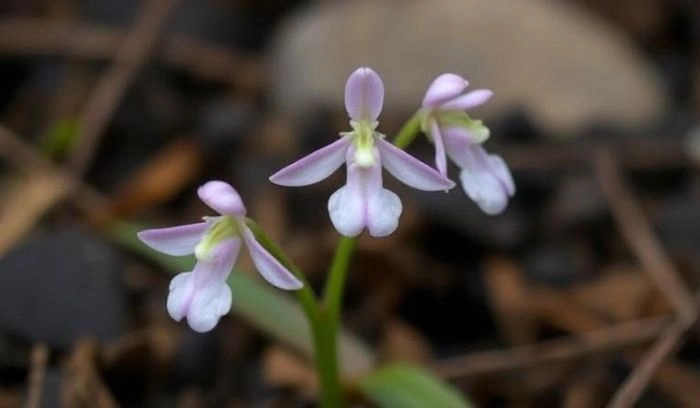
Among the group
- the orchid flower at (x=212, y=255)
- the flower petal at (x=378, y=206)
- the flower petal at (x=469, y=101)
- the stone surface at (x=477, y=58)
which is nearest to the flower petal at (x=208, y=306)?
the orchid flower at (x=212, y=255)

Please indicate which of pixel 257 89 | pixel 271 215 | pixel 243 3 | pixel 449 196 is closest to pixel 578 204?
pixel 449 196

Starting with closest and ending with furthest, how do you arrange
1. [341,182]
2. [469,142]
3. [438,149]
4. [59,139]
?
[438,149]
[469,142]
[341,182]
[59,139]

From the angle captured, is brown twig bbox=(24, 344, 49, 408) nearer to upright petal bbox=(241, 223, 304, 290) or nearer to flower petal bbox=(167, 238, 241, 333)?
flower petal bbox=(167, 238, 241, 333)

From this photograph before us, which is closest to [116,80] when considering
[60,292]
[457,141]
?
[60,292]

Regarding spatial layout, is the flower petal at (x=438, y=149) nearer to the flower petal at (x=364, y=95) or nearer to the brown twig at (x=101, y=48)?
the flower petal at (x=364, y=95)

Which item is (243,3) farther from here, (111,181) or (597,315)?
(597,315)

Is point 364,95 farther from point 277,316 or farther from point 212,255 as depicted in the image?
point 277,316

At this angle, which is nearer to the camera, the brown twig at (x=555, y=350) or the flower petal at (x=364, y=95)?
the flower petal at (x=364, y=95)
